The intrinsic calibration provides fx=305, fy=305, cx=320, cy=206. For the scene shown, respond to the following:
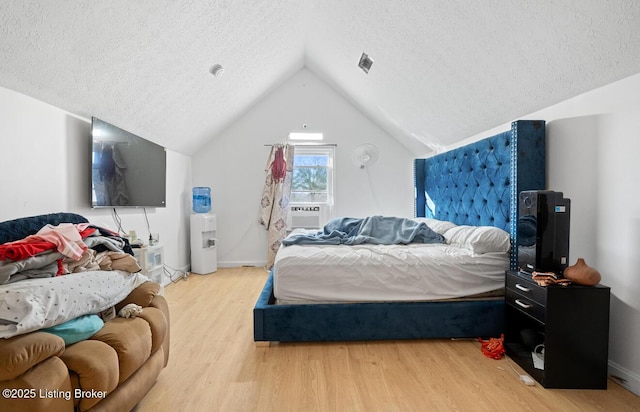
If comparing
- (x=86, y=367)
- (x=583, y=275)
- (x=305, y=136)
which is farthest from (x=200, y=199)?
(x=583, y=275)

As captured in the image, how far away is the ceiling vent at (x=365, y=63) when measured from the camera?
307cm

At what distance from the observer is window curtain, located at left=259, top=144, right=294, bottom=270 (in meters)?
4.61

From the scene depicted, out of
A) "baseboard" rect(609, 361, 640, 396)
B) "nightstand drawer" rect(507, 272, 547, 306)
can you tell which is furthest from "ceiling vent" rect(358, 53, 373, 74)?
"baseboard" rect(609, 361, 640, 396)

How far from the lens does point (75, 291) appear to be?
1.27 m

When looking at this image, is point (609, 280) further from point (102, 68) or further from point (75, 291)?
point (102, 68)

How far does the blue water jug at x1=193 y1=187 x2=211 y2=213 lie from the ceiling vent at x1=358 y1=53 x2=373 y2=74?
2720 millimetres

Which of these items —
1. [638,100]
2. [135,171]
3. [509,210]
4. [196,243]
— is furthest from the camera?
[196,243]

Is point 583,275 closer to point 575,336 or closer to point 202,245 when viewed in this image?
point 575,336

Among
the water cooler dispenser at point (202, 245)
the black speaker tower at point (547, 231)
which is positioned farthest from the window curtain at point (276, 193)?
the black speaker tower at point (547, 231)

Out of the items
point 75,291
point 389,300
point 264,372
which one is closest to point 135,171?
point 75,291

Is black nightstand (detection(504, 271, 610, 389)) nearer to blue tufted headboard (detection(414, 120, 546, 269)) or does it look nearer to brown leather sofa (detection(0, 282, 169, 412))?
blue tufted headboard (detection(414, 120, 546, 269))

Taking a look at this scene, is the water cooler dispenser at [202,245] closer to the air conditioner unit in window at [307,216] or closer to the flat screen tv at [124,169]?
the flat screen tv at [124,169]

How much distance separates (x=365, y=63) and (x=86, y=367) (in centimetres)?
324

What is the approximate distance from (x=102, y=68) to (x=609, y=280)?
3.48 metres
